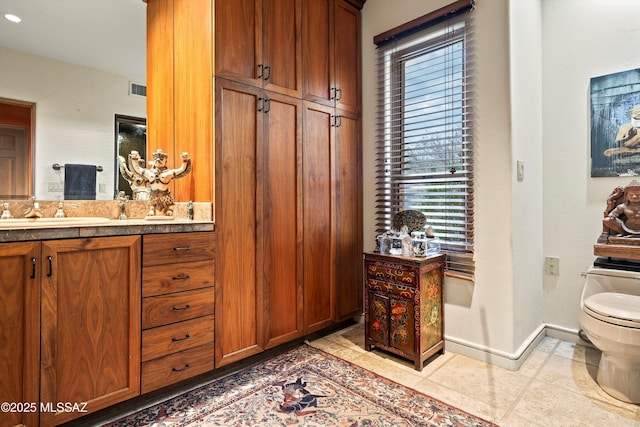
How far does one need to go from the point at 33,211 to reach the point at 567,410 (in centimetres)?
297

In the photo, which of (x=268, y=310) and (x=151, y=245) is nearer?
(x=151, y=245)

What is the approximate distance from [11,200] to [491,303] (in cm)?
287

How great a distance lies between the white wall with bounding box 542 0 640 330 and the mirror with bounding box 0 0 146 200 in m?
2.97

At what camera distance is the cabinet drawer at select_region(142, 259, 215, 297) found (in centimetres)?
165

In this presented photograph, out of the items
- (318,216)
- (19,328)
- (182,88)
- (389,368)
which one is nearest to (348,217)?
(318,216)

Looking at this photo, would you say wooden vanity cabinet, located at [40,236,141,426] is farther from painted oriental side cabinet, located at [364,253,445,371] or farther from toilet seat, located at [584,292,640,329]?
toilet seat, located at [584,292,640,329]

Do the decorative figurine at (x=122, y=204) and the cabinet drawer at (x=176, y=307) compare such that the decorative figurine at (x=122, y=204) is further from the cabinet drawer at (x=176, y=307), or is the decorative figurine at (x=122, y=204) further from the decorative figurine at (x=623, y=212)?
the decorative figurine at (x=623, y=212)

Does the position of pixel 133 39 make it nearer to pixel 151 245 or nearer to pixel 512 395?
pixel 151 245

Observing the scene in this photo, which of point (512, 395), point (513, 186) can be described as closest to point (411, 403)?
point (512, 395)

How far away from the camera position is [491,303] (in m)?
2.13

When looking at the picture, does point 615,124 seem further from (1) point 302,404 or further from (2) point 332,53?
(1) point 302,404

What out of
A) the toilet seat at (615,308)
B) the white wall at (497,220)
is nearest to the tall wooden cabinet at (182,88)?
the white wall at (497,220)

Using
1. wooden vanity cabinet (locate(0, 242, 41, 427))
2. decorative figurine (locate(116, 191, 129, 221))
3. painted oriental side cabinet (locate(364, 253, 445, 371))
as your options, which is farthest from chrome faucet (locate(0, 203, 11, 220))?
painted oriental side cabinet (locate(364, 253, 445, 371))

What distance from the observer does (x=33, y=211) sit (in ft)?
5.96
